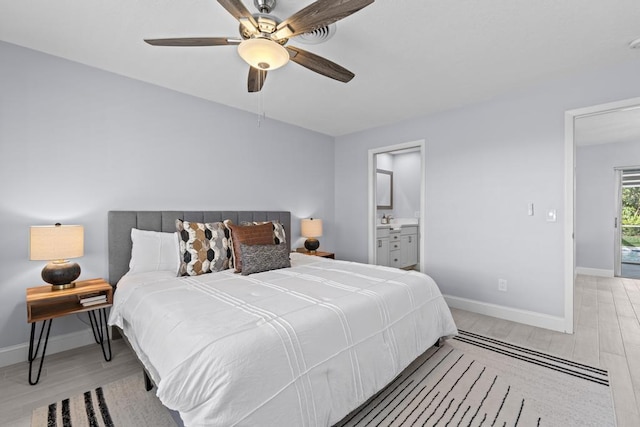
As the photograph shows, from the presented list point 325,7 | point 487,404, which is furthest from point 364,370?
point 325,7

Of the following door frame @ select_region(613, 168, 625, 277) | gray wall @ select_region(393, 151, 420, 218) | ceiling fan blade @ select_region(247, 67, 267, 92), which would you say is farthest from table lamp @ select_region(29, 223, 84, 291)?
door frame @ select_region(613, 168, 625, 277)

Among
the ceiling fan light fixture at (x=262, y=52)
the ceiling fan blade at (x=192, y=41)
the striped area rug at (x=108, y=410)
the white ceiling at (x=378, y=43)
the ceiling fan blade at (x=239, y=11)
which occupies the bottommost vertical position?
the striped area rug at (x=108, y=410)

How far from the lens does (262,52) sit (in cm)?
168

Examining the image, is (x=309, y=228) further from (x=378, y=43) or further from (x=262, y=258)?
(x=378, y=43)

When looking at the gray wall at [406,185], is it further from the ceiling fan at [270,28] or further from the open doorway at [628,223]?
the ceiling fan at [270,28]

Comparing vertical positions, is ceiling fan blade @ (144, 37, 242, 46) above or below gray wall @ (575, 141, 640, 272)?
above

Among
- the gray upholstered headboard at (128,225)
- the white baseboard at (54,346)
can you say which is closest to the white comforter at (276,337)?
the gray upholstered headboard at (128,225)

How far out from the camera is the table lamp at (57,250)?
2133 millimetres

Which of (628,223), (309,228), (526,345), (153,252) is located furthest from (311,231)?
(628,223)

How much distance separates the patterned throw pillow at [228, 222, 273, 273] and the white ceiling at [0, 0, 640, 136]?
1.47 metres

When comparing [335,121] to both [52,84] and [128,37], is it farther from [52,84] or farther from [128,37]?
[52,84]

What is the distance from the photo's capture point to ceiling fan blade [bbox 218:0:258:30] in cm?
148

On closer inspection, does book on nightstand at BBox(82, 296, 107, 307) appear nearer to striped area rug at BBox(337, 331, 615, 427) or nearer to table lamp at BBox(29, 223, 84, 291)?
table lamp at BBox(29, 223, 84, 291)

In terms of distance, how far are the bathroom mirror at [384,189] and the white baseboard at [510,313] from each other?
2671 millimetres
